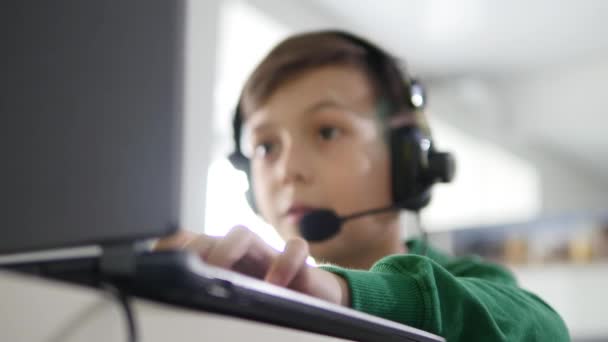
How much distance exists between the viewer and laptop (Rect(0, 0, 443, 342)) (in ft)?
0.87

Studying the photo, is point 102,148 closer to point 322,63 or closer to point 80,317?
point 80,317

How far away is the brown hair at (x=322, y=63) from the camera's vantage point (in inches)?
34.2

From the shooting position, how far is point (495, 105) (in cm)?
313

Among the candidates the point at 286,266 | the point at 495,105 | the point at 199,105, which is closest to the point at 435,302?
the point at 286,266

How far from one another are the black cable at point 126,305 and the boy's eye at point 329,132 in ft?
1.89

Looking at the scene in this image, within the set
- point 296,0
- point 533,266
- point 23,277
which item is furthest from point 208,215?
point 533,266

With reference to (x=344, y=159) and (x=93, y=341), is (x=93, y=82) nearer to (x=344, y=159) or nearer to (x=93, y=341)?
(x=93, y=341)

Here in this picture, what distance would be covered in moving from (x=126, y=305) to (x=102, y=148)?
70mm

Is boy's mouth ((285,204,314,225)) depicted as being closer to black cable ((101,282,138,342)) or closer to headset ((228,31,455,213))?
headset ((228,31,455,213))

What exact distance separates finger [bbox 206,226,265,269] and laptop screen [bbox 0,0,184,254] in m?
0.09

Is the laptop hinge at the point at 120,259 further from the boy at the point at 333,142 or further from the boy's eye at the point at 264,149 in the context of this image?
the boy's eye at the point at 264,149

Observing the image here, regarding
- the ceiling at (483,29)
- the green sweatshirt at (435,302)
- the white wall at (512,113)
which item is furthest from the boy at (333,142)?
the white wall at (512,113)

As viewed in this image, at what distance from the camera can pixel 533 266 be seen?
254 cm

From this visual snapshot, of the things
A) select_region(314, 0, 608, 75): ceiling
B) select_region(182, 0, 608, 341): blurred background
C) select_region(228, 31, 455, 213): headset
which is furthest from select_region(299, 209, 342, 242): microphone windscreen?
select_region(314, 0, 608, 75): ceiling
